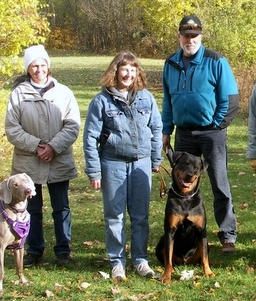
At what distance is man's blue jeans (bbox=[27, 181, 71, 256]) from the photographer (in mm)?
6180

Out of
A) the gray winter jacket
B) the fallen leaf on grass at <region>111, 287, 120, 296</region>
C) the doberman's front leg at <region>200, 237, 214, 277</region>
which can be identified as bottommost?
the fallen leaf on grass at <region>111, 287, 120, 296</region>

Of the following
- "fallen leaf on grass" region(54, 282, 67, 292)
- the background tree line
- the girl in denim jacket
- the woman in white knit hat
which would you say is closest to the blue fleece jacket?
the girl in denim jacket

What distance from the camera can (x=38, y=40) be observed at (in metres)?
12.0

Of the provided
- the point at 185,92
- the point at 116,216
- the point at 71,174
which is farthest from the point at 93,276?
the point at 185,92

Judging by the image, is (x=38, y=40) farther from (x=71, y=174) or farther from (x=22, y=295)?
(x=22, y=295)

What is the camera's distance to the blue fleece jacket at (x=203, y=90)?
5.97 meters

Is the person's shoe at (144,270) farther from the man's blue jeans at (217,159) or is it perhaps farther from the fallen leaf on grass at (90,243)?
the fallen leaf on grass at (90,243)

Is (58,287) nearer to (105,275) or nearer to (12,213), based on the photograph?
(105,275)

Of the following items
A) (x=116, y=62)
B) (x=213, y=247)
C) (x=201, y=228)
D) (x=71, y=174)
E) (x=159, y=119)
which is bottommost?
(x=213, y=247)

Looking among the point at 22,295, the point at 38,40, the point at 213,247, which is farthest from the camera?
the point at 38,40

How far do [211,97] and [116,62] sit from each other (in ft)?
3.52

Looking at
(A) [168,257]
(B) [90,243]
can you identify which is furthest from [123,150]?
(B) [90,243]

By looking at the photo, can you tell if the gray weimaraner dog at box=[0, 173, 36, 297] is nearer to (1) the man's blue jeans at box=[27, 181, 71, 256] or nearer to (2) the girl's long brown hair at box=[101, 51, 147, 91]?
(1) the man's blue jeans at box=[27, 181, 71, 256]

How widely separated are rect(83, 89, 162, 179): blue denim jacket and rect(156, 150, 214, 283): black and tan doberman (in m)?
0.40
